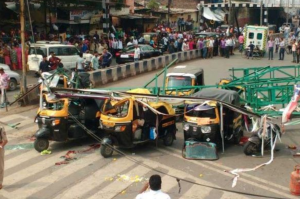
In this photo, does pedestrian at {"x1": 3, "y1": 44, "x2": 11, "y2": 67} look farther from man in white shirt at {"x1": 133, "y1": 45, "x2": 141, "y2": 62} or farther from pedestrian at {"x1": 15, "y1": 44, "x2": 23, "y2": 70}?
man in white shirt at {"x1": 133, "y1": 45, "x2": 141, "y2": 62}

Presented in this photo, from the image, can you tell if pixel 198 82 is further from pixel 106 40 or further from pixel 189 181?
pixel 106 40

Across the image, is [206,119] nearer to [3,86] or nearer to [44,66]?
[3,86]

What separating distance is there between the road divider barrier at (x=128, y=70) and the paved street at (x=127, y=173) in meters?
9.22

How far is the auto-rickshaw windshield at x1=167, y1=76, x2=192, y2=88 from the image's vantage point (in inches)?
675

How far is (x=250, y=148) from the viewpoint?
41.1ft

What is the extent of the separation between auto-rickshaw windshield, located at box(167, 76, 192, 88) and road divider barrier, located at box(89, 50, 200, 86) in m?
6.33

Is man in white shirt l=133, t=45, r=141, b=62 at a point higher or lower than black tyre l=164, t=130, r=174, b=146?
higher

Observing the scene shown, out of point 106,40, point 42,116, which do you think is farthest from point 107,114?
point 106,40

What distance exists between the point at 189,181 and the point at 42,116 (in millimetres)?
4875

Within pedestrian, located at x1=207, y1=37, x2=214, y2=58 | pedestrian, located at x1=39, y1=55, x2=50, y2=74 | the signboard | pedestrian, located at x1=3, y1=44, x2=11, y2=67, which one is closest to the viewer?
pedestrian, located at x1=39, y1=55, x2=50, y2=74

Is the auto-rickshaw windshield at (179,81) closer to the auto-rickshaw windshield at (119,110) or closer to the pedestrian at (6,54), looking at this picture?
the auto-rickshaw windshield at (119,110)

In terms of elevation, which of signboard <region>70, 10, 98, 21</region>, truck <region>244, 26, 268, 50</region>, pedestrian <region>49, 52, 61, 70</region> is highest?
signboard <region>70, 10, 98, 21</region>

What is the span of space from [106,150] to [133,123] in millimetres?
1012

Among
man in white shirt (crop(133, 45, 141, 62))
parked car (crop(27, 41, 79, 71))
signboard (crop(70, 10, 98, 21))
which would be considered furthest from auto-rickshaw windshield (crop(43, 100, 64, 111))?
signboard (crop(70, 10, 98, 21))
